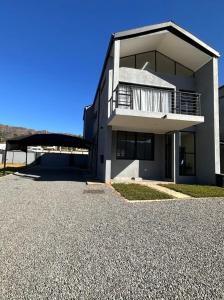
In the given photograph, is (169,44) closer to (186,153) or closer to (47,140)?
(186,153)

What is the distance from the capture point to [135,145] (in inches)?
585

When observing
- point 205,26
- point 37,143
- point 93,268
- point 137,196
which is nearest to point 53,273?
point 93,268

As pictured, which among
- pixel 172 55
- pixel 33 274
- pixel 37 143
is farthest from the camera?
pixel 37 143

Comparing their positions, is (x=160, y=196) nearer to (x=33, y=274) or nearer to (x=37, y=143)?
(x=33, y=274)

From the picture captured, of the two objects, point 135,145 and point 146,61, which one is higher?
point 146,61

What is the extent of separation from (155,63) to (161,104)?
153 inches

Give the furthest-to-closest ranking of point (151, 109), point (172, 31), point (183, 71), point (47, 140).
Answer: point (47, 140) → point (183, 71) → point (172, 31) → point (151, 109)

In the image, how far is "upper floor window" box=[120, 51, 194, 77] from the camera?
1471 cm

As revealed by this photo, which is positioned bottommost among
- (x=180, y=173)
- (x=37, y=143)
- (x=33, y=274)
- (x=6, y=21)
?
(x=33, y=274)

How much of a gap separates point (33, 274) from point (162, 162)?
1301cm

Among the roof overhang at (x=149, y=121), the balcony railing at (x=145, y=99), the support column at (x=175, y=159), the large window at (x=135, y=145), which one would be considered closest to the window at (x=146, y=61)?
the balcony railing at (x=145, y=99)

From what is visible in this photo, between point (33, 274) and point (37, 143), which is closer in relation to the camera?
point (33, 274)

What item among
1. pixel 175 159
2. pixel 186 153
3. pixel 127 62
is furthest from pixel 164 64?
pixel 175 159

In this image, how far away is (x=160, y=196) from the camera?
880cm
